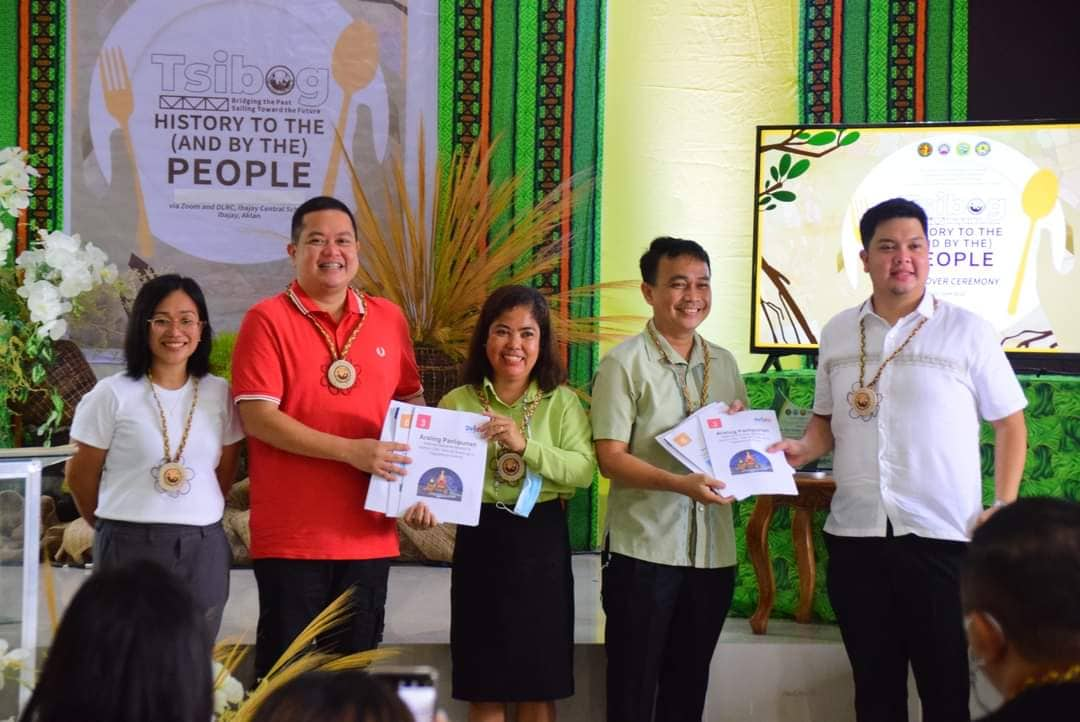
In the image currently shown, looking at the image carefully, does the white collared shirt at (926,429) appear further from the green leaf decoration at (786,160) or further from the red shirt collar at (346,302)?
the green leaf decoration at (786,160)

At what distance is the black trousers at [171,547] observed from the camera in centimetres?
279

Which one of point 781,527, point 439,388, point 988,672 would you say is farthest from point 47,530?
point 988,672

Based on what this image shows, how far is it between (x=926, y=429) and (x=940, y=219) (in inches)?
73.2

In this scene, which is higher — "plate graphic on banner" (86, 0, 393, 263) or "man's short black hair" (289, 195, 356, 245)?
"plate graphic on banner" (86, 0, 393, 263)

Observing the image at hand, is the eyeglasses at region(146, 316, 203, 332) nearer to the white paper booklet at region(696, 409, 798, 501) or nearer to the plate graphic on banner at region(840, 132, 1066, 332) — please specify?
the white paper booklet at region(696, 409, 798, 501)

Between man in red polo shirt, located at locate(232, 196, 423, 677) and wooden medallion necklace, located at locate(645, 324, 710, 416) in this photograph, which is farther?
wooden medallion necklace, located at locate(645, 324, 710, 416)

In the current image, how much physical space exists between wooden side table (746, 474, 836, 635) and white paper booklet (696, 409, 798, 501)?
1.05 m

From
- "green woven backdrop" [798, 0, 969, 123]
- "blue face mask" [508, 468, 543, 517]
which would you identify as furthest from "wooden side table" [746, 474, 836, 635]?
"green woven backdrop" [798, 0, 969, 123]

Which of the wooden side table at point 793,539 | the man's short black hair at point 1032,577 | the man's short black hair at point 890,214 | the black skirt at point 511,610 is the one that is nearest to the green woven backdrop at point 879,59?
the wooden side table at point 793,539

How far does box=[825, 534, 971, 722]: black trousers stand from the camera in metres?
2.75

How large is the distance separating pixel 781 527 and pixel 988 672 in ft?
9.70

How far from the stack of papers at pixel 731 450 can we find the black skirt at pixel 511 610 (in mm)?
378

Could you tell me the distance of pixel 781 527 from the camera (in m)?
4.37

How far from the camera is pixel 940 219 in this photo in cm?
446
